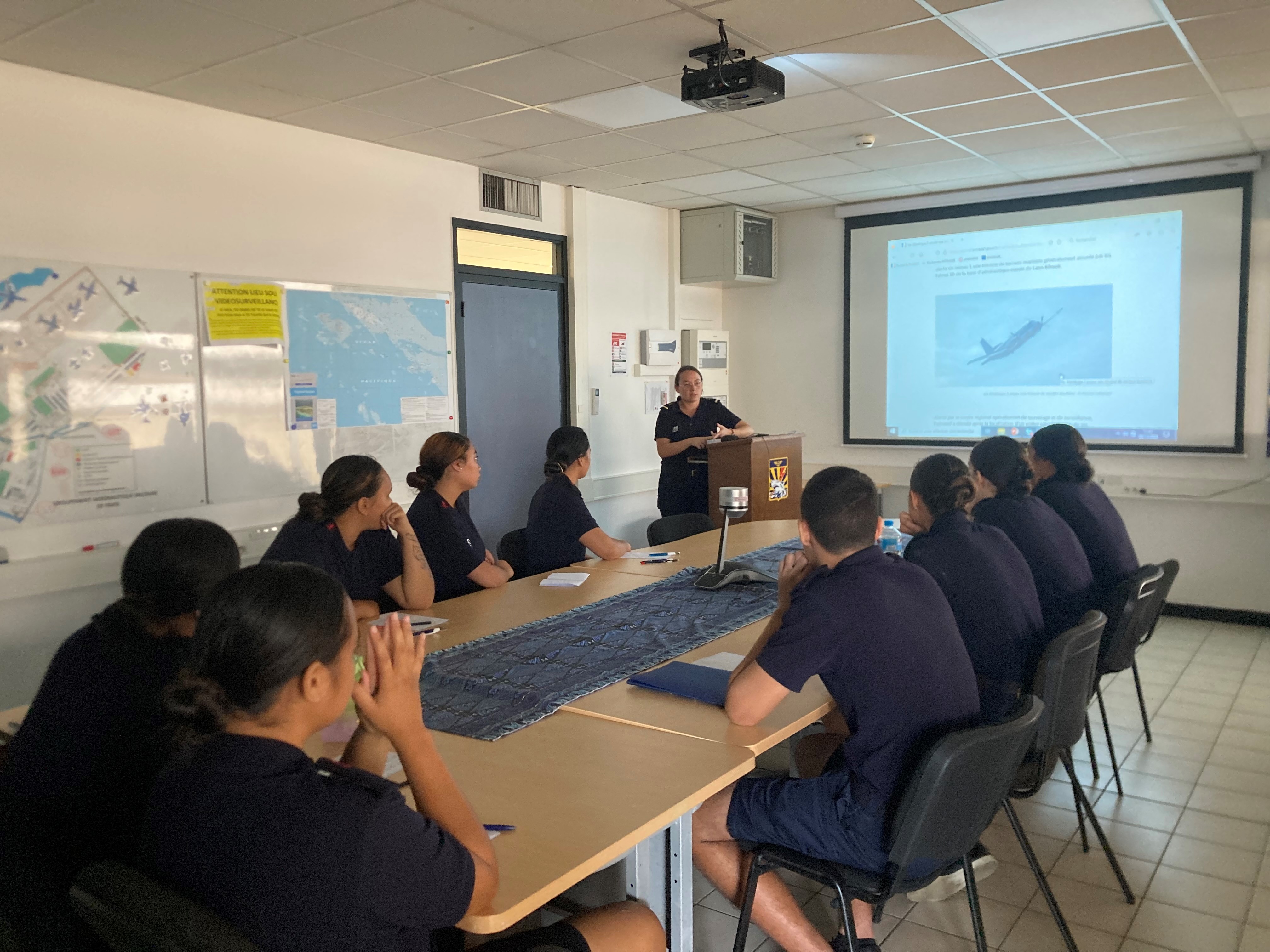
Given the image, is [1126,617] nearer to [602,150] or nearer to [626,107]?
[626,107]

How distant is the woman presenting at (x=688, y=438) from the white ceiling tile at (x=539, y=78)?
2413 mm

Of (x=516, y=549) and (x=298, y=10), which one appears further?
(x=516, y=549)

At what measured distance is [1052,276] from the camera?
6410 mm

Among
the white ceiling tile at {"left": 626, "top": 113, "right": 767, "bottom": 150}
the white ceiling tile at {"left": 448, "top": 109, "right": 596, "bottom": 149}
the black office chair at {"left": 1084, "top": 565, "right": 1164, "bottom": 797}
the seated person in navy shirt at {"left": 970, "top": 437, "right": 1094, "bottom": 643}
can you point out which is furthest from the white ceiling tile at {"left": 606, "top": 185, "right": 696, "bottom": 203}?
the black office chair at {"left": 1084, "top": 565, "right": 1164, "bottom": 797}

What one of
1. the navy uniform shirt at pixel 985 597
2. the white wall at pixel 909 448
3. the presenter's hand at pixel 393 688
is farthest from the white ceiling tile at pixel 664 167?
Result: the presenter's hand at pixel 393 688

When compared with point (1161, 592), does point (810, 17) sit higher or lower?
higher

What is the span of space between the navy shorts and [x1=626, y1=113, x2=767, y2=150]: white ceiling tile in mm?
3406

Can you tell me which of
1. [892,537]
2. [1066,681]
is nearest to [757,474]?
[892,537]

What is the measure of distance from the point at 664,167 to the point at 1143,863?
435 cm

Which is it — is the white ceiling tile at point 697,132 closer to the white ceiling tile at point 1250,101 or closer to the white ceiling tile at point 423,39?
the white ceiling tile at point 423,39

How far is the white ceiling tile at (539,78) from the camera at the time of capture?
3744 millimetres

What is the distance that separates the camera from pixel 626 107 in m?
4.41

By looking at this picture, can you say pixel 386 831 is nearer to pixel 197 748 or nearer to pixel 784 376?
pixel 197 748

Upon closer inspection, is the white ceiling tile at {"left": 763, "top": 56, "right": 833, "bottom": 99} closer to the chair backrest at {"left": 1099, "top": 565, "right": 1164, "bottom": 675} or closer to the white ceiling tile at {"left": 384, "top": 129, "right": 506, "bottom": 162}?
the white ceiling tile at {"left": 384, "top": 129, "right": 506, "bottom": 162}
